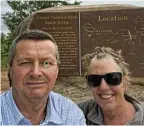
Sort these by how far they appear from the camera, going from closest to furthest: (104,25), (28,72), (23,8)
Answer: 1. (28,72)
2. (104,25)
3. (23,8)

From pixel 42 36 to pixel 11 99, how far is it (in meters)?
0.40

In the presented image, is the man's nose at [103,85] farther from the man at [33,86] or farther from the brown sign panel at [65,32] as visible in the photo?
the brown sign panel at [65,32]

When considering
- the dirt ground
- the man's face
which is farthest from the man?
the dirt ground

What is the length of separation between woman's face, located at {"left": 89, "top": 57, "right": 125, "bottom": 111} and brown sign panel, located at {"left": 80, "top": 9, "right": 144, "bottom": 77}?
9.04 feet

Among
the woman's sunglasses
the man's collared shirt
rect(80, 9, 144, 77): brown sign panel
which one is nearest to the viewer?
the man's collared shirt

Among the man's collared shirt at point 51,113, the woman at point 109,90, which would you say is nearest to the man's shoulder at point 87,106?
the woman at point 109,90

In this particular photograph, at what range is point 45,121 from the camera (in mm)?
1918

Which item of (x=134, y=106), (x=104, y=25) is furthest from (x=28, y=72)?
(x=104, y=25)

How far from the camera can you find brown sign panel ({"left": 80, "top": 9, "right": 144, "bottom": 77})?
5.18 m

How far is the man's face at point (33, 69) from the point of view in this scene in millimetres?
1875

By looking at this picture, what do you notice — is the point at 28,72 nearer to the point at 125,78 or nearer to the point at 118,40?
the point at 125,78

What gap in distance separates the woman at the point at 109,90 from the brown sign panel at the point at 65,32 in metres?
2.76

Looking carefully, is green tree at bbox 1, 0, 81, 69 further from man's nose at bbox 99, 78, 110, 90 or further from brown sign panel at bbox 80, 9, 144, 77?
man's nose at bbox 99, 78, 110, 90

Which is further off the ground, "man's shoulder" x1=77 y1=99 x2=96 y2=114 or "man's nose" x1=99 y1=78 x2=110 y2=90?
"man's nose" x1=99 y1=78 x2=110 y2=90
